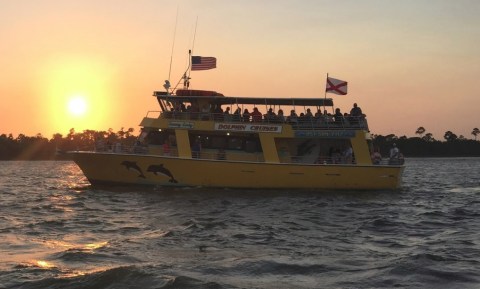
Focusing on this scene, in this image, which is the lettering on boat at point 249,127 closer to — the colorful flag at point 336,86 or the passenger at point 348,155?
the colorful flag at point 336,86

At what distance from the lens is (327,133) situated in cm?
2219

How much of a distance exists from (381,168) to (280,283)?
1624 centimetres

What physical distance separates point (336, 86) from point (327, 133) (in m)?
2.15

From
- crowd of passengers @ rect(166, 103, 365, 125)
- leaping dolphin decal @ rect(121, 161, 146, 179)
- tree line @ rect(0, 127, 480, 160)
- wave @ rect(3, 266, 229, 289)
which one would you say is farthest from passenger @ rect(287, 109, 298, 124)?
tree line @ rect(0, 127, 480, 160)

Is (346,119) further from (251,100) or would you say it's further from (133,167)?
(133,167)

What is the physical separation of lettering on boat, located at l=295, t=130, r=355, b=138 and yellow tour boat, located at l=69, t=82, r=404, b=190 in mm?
44

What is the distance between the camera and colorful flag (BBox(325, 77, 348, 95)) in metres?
22.3

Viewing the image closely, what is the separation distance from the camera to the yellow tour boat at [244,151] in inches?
840

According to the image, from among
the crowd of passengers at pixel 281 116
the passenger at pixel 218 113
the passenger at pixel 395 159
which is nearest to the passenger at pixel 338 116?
the crowd of passengers at pixel 281 116

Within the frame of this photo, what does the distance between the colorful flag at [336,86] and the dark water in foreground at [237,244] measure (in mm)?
6181

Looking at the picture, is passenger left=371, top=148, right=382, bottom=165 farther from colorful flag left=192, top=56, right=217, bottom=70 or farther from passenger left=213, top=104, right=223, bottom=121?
colorful flag left=192, top=56, right=217, bottom=70

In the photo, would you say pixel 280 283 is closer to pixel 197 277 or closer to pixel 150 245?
pixel 197 277

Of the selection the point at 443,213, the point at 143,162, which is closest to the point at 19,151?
the point at 143,162

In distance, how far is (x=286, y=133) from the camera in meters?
22.1
